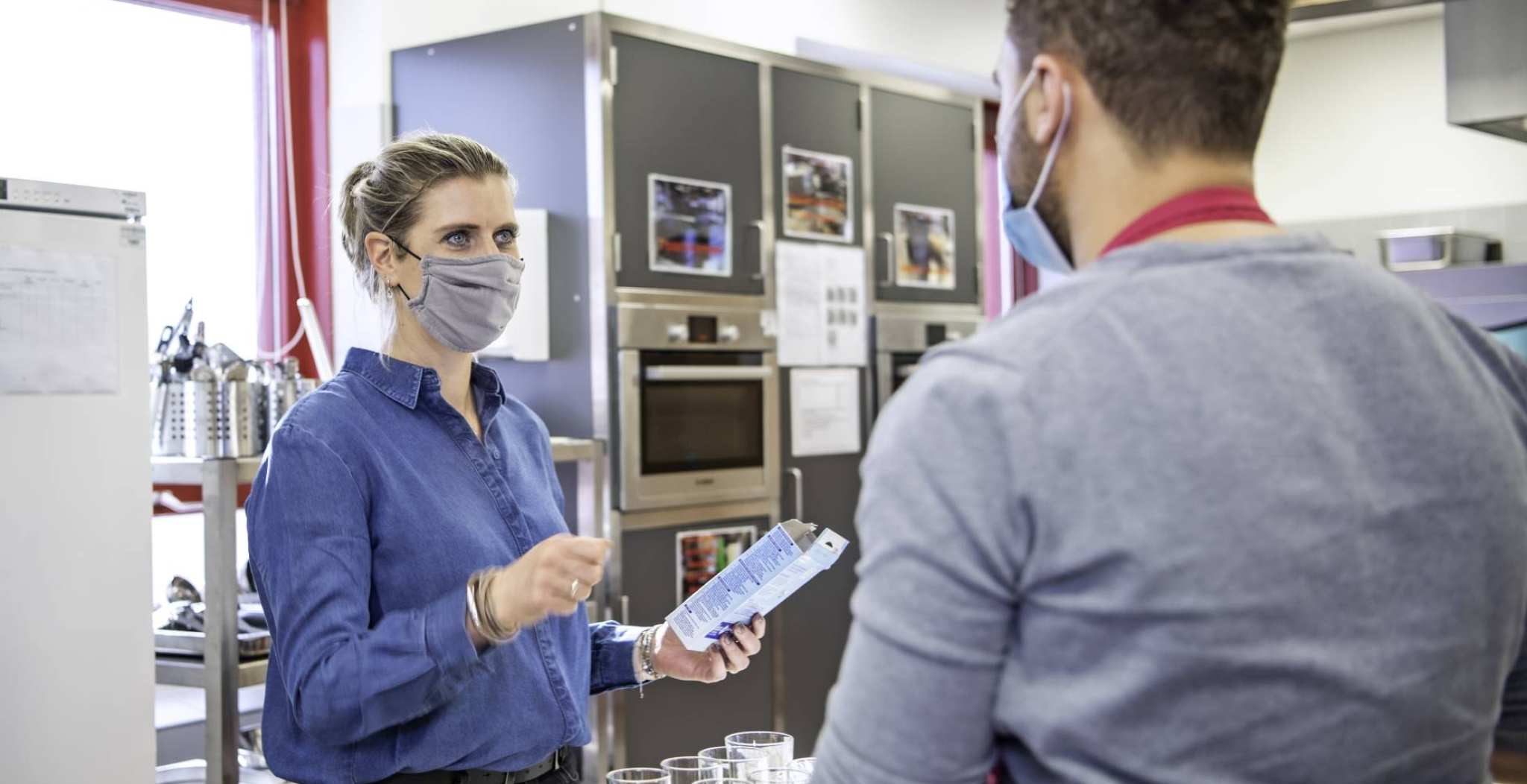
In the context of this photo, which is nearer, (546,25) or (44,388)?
(44,388)

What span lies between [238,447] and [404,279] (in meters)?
1.11

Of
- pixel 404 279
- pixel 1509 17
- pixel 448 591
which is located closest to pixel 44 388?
pixel 404 279

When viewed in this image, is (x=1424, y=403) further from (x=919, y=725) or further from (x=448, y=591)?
(x=448, y=591)

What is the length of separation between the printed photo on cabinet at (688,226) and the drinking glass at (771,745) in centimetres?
227

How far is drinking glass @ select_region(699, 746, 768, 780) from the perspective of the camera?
1.30 metres

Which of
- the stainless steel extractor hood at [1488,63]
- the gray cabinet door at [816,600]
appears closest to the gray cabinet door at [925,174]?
the gray cabinet door at [816,600]

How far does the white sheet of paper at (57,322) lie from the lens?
2.29m

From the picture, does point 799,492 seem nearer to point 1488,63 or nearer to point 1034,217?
point 1488,63

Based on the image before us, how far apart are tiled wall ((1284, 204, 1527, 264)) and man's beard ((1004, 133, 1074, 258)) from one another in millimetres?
5715

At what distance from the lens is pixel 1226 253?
789 mm

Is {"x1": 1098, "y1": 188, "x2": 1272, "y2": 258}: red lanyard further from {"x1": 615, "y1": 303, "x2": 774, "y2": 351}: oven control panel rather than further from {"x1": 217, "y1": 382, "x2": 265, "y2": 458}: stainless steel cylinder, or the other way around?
{"x1": 615, "y1": 303, "x2": 774, "y2": 351}: oven control panel

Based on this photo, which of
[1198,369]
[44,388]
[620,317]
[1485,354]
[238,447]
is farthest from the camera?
[620,317]

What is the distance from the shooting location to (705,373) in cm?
362

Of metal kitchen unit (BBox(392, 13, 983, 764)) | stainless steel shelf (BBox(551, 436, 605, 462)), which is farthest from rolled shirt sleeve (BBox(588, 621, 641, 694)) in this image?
metal kitchen unit (BBox(392, 13, 983, 764))
